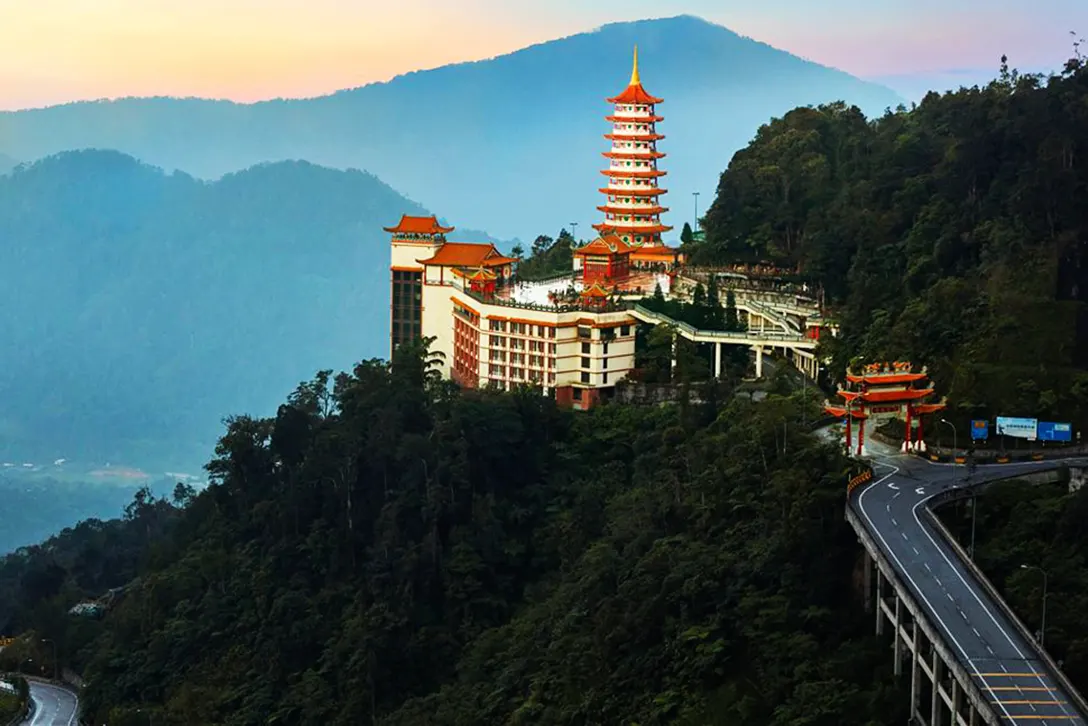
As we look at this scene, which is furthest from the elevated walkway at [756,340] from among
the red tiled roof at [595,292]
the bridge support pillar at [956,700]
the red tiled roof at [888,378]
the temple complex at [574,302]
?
the bridge support pillar at [956,700]

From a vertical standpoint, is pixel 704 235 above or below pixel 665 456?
above

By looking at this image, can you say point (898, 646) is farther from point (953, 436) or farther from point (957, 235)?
point (957, 235)

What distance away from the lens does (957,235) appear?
4422 cm

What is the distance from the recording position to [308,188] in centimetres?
16262

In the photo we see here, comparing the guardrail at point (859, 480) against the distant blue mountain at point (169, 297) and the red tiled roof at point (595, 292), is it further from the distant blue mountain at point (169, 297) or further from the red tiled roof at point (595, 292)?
the distant blue mountain at point (169, 297)

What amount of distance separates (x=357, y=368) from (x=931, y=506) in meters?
19.9

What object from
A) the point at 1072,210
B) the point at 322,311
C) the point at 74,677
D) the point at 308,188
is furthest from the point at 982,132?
the point at 308,188

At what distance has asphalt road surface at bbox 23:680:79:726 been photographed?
49.9 meters

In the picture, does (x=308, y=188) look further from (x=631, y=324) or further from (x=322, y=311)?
(x=631, y=324)

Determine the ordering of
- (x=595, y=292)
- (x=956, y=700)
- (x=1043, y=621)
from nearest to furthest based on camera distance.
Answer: (x=956, y=700) < (x=1043, y=621) < (x=595, y=292)

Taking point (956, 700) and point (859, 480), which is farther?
point (859, 480)

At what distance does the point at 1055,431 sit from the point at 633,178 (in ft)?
83.9

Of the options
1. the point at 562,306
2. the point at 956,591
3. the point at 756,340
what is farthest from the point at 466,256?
the point at 956,591

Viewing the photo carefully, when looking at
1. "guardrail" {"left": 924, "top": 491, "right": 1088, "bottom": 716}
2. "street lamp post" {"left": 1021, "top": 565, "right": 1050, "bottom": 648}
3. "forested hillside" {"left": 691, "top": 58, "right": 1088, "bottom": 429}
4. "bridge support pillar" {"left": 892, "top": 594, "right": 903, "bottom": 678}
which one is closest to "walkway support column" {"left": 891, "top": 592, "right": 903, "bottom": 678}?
"bridge support pillar" {"left": 892, "top": 594, "right": 903, "bottom": 678}
